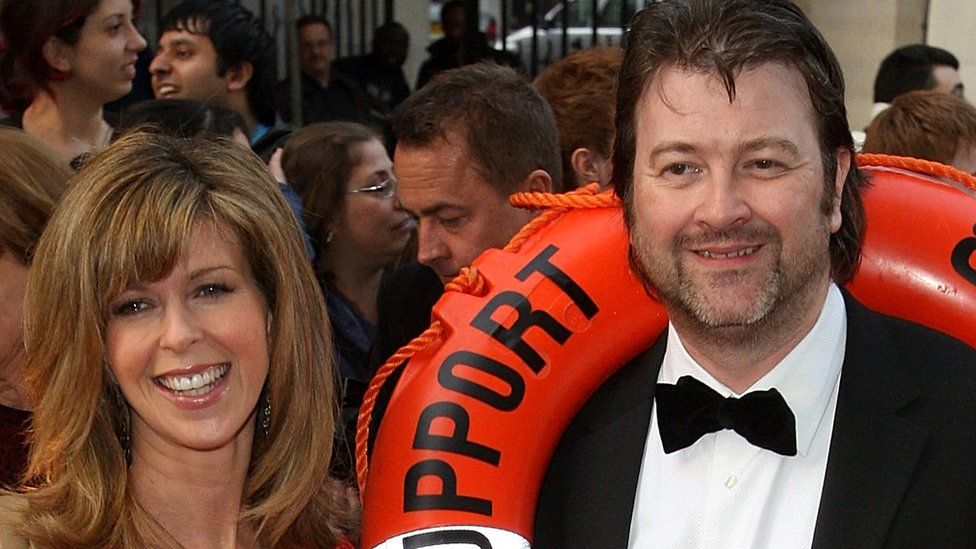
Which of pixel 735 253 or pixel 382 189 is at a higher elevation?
pixel 735 253

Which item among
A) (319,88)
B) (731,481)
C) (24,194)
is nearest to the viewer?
(731,481)

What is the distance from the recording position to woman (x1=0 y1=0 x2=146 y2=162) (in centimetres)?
320

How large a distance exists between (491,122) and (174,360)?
1.13m

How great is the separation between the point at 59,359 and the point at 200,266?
0.71 ft

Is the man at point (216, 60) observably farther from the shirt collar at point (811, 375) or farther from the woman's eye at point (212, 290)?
the shirt collar at point (811, 375)

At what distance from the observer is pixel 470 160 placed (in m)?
2.65

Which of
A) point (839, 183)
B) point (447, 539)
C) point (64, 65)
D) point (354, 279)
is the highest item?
point (839, 183)

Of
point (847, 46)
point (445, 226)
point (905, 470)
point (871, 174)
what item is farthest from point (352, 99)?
point (905, 470)

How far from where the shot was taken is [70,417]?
1.72 m

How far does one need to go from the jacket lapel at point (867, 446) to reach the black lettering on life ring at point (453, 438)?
19.0 inches

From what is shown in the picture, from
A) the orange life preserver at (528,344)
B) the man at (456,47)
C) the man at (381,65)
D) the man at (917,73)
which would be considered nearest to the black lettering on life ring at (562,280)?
the orange life preserver at (528,344)

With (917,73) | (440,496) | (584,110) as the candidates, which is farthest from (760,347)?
(917,73)

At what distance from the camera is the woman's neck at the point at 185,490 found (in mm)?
1799

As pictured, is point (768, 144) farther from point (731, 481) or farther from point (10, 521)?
point (10, 521)
